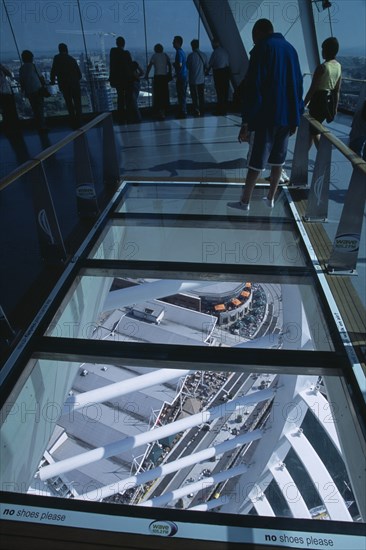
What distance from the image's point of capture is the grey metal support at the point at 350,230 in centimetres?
251

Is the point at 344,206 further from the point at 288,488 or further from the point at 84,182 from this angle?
the point at 288,488

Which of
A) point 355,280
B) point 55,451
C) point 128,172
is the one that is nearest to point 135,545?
point 355,280

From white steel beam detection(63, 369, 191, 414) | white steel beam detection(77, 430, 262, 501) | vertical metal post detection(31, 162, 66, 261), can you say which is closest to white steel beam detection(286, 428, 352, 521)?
white steel beam detection(77, 430, 262, 501)

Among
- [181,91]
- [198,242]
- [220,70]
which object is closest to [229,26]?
[220,70]

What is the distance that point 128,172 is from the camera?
4945 mm

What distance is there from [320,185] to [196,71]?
501cm

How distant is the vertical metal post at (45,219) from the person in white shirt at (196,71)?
561 centimetres

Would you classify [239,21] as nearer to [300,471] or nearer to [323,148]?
[323,148]

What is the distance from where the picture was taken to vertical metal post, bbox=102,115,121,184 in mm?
4200

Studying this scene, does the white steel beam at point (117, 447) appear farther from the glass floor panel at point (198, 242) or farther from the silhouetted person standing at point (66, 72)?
the silhouetted person standing at point (66, 72)

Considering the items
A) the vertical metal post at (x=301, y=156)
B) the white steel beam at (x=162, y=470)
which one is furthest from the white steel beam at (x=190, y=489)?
the vertical metal post at (x=301, y=156)

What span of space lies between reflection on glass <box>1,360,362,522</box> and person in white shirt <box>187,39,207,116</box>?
5421mm

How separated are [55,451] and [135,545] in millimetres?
6711

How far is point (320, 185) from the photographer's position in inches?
133
